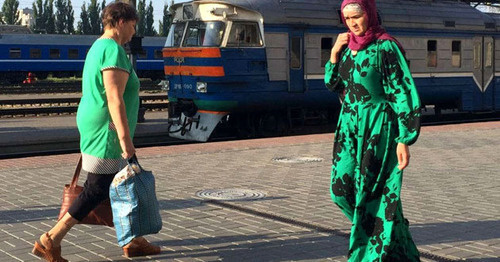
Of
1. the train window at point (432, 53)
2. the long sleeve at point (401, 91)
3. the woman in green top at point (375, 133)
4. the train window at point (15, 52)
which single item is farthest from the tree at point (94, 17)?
the long sleeve at point (401, 91)

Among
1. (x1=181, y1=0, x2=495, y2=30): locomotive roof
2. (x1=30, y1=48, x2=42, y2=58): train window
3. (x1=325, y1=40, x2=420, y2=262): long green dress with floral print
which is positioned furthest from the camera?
(x1=30, y1=48, x2=42, y2=58): train window

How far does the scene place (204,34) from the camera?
15586 millimetres

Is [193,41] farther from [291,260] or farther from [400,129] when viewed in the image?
[400,129]

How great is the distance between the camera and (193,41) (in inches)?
623

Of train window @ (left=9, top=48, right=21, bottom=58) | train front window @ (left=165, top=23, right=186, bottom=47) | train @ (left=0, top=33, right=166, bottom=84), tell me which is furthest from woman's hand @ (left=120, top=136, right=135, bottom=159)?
train window @ (left=9, top=48, right=21, bottom=58)

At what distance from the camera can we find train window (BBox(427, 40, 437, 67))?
18672 mm

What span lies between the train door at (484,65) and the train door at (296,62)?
19.2 ft

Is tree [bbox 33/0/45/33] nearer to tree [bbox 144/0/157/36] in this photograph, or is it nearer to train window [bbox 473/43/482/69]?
tree [bbox 144/0/157/36]

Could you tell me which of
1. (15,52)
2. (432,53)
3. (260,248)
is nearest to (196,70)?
(432,53)

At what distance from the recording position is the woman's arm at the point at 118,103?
5.06 meters

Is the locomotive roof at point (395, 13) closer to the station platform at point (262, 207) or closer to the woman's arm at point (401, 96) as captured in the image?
the station platform at point (262, 207)

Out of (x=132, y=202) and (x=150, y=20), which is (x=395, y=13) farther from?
(x=150, y=20)

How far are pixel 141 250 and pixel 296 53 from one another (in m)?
11.0

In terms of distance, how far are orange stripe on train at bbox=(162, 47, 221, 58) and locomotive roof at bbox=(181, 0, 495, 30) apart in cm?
103
